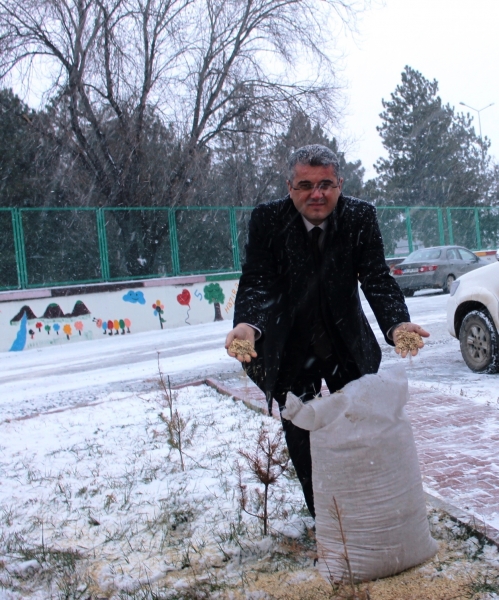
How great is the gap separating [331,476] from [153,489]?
61.6 inches

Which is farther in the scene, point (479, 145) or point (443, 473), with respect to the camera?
point (479, 145)

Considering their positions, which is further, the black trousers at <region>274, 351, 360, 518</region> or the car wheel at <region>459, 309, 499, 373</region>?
the car wheel at <region>459, 309, 499, 373</region>

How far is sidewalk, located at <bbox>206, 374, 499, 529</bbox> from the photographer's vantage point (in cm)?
322

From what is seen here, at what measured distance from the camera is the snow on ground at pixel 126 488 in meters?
2.87

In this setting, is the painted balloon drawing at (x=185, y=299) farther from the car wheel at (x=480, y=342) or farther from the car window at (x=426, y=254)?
the car wheel at (x=480, y=342)

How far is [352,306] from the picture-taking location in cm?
287

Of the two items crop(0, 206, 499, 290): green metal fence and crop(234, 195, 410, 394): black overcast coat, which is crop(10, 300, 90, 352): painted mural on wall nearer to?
crop(0, 206, 499, 290): green metal fence

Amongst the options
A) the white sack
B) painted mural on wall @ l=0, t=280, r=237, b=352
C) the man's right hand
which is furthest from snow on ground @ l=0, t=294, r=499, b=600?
painted mural on wall @ l=0, t=280, r=237, b=352

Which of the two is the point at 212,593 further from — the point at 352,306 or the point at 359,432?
the point at 352,306

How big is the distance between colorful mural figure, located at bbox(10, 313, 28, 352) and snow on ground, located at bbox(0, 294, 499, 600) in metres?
5.79

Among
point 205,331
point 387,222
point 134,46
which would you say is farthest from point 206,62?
point 205,331

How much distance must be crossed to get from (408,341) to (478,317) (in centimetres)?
438

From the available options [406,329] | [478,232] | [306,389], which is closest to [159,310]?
[306,389]

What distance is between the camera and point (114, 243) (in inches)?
597
